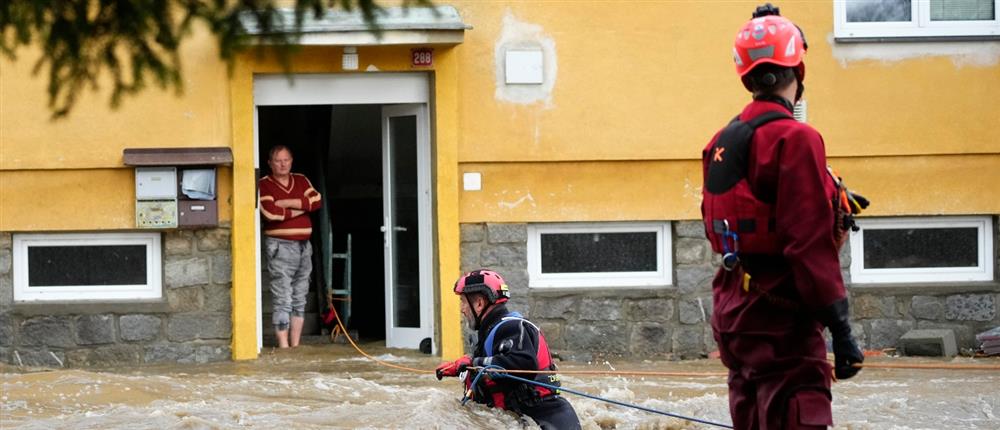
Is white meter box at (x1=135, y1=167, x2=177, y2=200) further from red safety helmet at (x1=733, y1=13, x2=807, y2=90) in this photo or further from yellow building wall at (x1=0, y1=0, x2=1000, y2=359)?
red safety helmet at (x1=733, y1=13, x2=807, y2=90)

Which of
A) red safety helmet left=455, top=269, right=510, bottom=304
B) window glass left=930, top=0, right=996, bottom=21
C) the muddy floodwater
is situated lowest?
the muddy floodwater

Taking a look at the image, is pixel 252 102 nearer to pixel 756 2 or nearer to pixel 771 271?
pixel 756 2

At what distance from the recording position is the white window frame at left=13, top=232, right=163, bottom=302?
12953mm

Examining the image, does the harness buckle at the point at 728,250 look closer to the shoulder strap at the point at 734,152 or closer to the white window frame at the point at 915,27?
the shoulder strap at the point at 734,152

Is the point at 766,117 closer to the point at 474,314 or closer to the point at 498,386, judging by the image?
the point at 498,386

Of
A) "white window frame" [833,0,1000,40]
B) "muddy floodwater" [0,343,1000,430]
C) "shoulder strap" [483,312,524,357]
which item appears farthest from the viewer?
"white window frame" [833,0,1000,40]

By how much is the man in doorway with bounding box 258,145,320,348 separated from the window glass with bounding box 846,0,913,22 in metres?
5.32

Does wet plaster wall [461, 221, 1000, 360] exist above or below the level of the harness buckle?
below

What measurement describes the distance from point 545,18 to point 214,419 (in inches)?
201

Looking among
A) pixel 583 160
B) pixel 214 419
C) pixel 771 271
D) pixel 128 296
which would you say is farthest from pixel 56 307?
pixel 771 271

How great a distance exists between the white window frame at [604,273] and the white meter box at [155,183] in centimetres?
318

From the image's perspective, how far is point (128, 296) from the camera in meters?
13.0

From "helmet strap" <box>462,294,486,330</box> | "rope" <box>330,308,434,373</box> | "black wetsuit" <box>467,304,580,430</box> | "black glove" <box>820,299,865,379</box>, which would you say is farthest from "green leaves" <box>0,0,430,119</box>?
"rope" <box>330,308,434,373</box>

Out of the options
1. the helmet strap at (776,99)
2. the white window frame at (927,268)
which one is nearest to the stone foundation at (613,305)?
the white window frame at (927,268)
